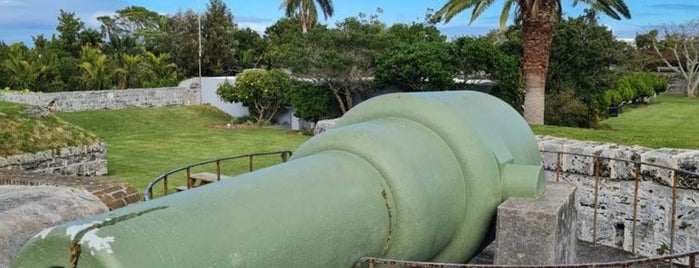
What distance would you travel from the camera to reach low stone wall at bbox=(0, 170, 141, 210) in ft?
17.4

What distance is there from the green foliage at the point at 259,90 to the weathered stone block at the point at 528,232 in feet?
68.8

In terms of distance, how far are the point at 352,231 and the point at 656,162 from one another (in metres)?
4.97

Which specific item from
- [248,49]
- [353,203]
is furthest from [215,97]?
[353,203]

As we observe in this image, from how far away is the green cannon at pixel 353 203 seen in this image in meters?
1.71

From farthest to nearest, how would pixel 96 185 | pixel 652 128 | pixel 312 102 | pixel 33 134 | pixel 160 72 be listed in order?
pixel 160 72
pixel 652 128
pixel 312 102
pixel 33 134
pixel 96 185

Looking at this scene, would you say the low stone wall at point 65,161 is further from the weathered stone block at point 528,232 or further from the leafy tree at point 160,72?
the leafy tree at point 160,72

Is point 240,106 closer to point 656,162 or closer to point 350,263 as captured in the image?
point 656,162

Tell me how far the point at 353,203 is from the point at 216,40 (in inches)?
1352

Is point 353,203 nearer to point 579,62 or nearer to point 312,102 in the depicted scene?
point 312,102

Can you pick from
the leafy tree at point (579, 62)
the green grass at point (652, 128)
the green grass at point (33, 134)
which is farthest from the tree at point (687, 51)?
the green grass at point (33, 134)

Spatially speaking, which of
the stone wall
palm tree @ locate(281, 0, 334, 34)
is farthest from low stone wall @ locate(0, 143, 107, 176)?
palm tree @ locate(281, 0, 334, 34)

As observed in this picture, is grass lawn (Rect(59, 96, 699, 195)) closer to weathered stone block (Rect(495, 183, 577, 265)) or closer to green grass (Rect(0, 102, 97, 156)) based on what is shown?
green grass (Rect(0, 102, 97, 156))

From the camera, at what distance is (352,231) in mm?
2369

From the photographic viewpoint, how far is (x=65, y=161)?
11492 mm
